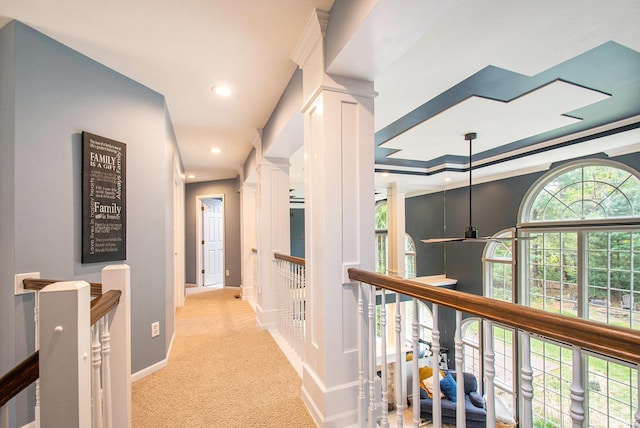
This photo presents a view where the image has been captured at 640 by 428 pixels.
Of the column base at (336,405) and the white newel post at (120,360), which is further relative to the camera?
the column base at (336,405)

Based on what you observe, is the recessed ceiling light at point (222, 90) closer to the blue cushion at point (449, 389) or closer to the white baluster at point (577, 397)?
the white baluster at point (577, 397)

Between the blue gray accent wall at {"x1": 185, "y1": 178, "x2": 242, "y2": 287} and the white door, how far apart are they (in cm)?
28

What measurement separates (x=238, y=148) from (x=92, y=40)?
249 cm

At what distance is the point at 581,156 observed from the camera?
176 inches

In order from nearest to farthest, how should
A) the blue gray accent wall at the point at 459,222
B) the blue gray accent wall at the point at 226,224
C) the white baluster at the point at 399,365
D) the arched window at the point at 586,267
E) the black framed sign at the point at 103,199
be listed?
the white baluster at the point at 399,365 < the black framed sign at the point at 103,199 < the arched window at the point at 586,267 < the blue gray accent wall at the point at 459,222 < the blue gray accent wall at the point at 226,224

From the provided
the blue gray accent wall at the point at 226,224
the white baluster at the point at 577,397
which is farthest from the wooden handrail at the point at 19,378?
the blue gray accent wall at the point at 226,224

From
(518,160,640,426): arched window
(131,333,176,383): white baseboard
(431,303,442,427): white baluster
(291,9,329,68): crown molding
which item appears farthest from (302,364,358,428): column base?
(518,160,640,426): arched window

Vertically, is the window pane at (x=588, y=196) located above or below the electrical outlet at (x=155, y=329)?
above

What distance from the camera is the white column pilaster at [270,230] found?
11.4 feet

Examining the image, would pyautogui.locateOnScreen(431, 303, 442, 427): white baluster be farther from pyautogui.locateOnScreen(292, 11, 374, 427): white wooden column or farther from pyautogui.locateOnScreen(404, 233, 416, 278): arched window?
pyautogui.locateOnScreen(404, 233, 416, 278): arched window

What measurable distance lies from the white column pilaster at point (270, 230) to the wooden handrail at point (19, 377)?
2.68 metres

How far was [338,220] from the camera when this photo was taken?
1662mm

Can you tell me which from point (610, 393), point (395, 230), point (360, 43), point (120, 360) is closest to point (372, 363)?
point (120, 360)

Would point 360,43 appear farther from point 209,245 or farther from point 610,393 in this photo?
point 209,245
